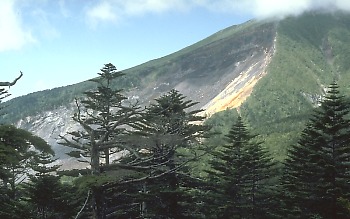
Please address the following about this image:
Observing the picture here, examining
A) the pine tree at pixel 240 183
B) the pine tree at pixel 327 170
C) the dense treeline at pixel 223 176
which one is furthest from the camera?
the pine tree at pixel 240 183

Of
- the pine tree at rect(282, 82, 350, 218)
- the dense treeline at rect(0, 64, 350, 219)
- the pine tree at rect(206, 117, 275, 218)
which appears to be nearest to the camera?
the dense treeline at rect(0, 64, 350, 219)

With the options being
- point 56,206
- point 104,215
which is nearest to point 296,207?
point 56,206

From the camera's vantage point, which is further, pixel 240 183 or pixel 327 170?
pixel 240 183

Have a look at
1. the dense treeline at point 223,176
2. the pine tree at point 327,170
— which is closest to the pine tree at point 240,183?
the dense treeline at point 223,176

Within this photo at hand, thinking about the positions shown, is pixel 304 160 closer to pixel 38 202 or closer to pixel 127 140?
pixel 38 202

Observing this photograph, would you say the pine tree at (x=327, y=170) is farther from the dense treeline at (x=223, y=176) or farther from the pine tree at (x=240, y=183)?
the pine tree at (x=240, y=183)

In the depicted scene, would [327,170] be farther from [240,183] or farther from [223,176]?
[223,176]

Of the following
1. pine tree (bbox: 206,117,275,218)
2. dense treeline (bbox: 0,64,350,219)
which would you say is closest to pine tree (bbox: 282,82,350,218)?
dense treeline (bbox: 0,64,350,219)

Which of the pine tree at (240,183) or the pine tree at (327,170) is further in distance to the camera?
the pine tree at (240,183)

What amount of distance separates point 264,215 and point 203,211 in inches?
237

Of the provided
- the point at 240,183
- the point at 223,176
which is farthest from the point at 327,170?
the point at 223,176

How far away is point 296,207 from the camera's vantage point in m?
26.8

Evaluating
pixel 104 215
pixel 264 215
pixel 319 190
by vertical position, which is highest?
pixel 104 215

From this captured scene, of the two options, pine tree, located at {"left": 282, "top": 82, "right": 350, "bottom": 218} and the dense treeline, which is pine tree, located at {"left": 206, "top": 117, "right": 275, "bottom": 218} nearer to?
the dense treeline
